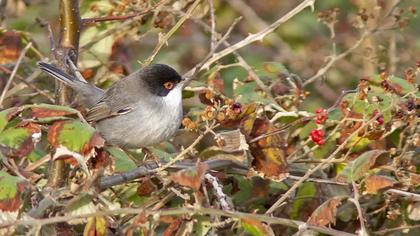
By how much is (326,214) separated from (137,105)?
168 cm

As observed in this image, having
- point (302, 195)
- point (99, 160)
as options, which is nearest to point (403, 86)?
point (302, 195)

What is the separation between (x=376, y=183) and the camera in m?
2.97

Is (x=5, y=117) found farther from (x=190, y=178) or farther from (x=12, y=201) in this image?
(x=190, y=178)

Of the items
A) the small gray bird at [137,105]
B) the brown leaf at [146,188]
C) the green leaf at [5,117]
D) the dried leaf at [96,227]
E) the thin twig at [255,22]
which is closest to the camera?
the dried leaf at [96,227]

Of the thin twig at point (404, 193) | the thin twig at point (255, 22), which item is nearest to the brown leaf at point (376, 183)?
the thin twig at point (404, 193)

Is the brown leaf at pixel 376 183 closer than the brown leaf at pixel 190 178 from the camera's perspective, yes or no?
No

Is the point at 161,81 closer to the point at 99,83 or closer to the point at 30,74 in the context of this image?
the point at 99,83

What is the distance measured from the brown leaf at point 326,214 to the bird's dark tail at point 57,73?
1337 mm

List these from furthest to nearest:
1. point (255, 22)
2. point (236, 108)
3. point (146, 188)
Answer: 1. point (255, 22)
2. point (146, 188)
3. point (236, 108)

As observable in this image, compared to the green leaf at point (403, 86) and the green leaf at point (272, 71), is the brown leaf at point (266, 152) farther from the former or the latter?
the green leaf at point (272, 71)

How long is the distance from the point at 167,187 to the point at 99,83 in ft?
5.08

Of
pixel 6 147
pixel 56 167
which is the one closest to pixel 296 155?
pixel 56 167

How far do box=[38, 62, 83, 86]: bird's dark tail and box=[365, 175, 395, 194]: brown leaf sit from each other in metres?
1.36

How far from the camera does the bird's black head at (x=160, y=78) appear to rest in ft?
14.1
